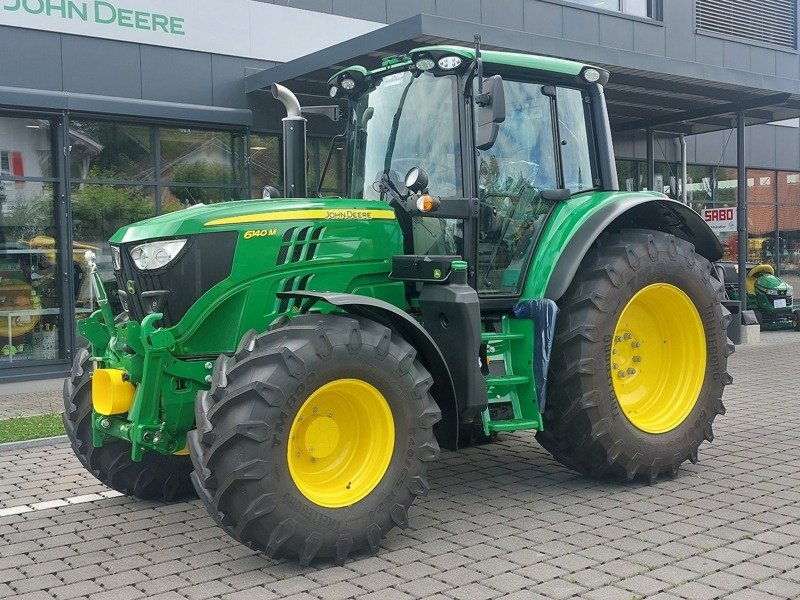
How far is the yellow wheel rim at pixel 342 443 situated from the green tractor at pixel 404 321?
12mm

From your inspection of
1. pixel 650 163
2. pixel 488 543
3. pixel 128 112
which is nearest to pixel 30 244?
pixel 128 112

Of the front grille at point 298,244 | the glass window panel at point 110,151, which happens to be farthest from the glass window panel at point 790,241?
the front grille at point 298,244

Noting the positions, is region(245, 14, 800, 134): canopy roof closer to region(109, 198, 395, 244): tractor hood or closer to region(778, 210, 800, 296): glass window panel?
region(778, 210, 800, 296): glass window panel

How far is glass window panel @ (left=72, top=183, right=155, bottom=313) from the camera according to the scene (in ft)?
39.1

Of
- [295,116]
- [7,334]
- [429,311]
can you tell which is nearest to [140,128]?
[7,334]

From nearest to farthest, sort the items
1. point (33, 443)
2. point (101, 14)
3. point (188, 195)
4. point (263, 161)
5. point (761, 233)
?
point (33, 443)
point (101, 14)
point (188, 195)
point (263, 161)
point (761, 233)

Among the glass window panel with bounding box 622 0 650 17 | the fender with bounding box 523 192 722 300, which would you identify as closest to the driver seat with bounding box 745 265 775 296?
the glass window panel with bounding box 622 0 650 17

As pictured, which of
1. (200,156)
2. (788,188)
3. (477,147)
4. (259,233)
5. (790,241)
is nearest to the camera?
(259,233)

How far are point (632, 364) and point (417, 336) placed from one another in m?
2.00

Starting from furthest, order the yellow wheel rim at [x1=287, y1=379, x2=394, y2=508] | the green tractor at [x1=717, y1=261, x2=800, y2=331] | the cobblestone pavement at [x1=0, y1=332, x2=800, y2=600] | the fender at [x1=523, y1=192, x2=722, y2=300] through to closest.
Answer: the green tractor at [x1=717, y1=261, x2=800, y2=331], the fender at [x1=523, y1=192, x2=722, y2=300], the yellow wheel rim at [x1=287, y1=379, x2=394, y2=508], the cobblestone pavement at [x1=0, y1=332, x2=800, y2=600]

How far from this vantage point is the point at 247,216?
5.16 metres

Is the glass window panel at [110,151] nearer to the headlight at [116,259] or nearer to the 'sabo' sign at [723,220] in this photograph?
the headlight at [116,259]

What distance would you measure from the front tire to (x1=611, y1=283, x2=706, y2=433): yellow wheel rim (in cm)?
193

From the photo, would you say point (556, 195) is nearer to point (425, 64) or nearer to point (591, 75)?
point (591, 75)
